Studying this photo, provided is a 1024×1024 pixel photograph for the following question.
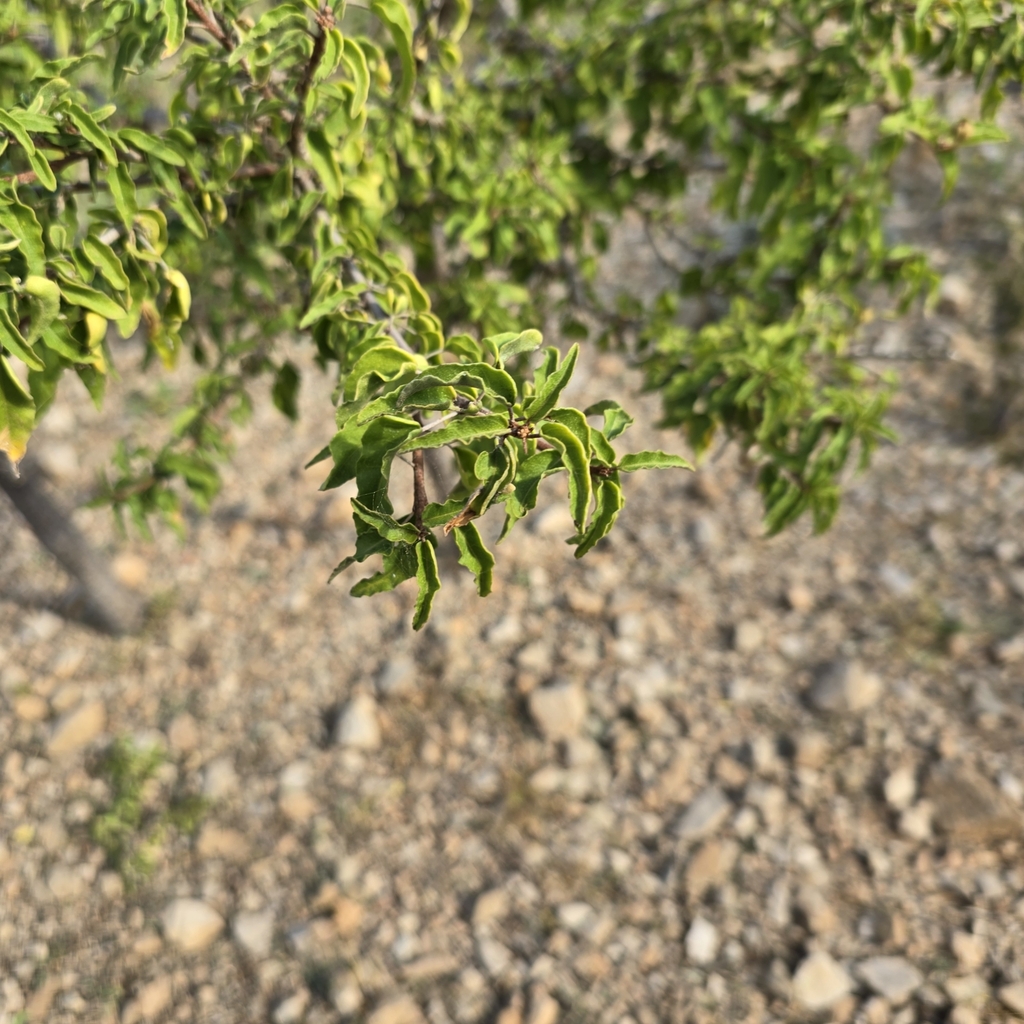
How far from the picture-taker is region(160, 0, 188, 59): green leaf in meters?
1.22

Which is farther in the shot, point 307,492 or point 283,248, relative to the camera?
point 307,492

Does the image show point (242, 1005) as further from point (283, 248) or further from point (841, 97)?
point (841, 97)

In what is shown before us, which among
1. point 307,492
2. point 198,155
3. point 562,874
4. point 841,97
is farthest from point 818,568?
point 198,155

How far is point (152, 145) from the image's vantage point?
4.67 ft

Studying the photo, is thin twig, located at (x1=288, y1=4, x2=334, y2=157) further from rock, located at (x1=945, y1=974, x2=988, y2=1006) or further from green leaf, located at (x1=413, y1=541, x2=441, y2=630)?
rock, located at (x1=945, y1=974, x2=988, y2=1006)

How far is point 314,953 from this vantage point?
101 inches

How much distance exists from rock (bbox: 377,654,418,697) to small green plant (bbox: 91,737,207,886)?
0.76 meters

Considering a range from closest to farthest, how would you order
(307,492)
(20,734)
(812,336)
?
(812,336) < (20,734) < (307,492)

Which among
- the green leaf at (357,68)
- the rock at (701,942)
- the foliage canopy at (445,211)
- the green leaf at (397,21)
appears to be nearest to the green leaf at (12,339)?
the foliage canopy at (445,211)

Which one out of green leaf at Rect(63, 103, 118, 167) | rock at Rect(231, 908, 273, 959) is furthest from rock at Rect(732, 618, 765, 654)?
green leaf at Rect(63, 103, 118, 167)

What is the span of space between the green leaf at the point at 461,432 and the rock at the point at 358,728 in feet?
7.63

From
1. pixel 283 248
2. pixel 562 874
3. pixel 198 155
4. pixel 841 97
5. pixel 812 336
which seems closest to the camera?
pixel 198 155

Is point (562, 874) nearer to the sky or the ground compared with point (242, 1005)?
nearer to the sky

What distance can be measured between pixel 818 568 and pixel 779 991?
178 centimetres
